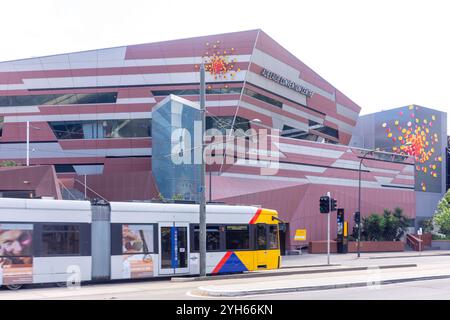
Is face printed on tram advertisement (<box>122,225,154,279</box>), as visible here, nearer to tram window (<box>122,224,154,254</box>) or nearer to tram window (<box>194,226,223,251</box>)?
tram window (<box>122,224,154,254</box>)

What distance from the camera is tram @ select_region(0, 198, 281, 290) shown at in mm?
18688

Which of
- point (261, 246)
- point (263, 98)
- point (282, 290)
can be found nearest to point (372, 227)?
point (263, 98)

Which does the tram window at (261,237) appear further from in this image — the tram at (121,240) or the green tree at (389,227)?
the green tree at (389,227)

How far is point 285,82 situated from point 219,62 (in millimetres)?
8314

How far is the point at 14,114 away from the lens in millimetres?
57000

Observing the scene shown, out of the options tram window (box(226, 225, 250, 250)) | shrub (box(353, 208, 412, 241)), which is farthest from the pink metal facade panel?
tram window (box(226, 225, 250, 250))

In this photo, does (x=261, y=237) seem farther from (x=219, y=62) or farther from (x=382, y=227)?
(x=382, y=227)

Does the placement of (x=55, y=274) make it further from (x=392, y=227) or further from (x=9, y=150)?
(x=392, y=227)

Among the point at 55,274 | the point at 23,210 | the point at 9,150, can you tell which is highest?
the point at 9,150

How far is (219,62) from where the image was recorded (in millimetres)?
53875

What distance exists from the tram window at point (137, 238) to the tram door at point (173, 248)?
48 centimetres

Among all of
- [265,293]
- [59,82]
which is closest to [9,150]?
[59,82]
